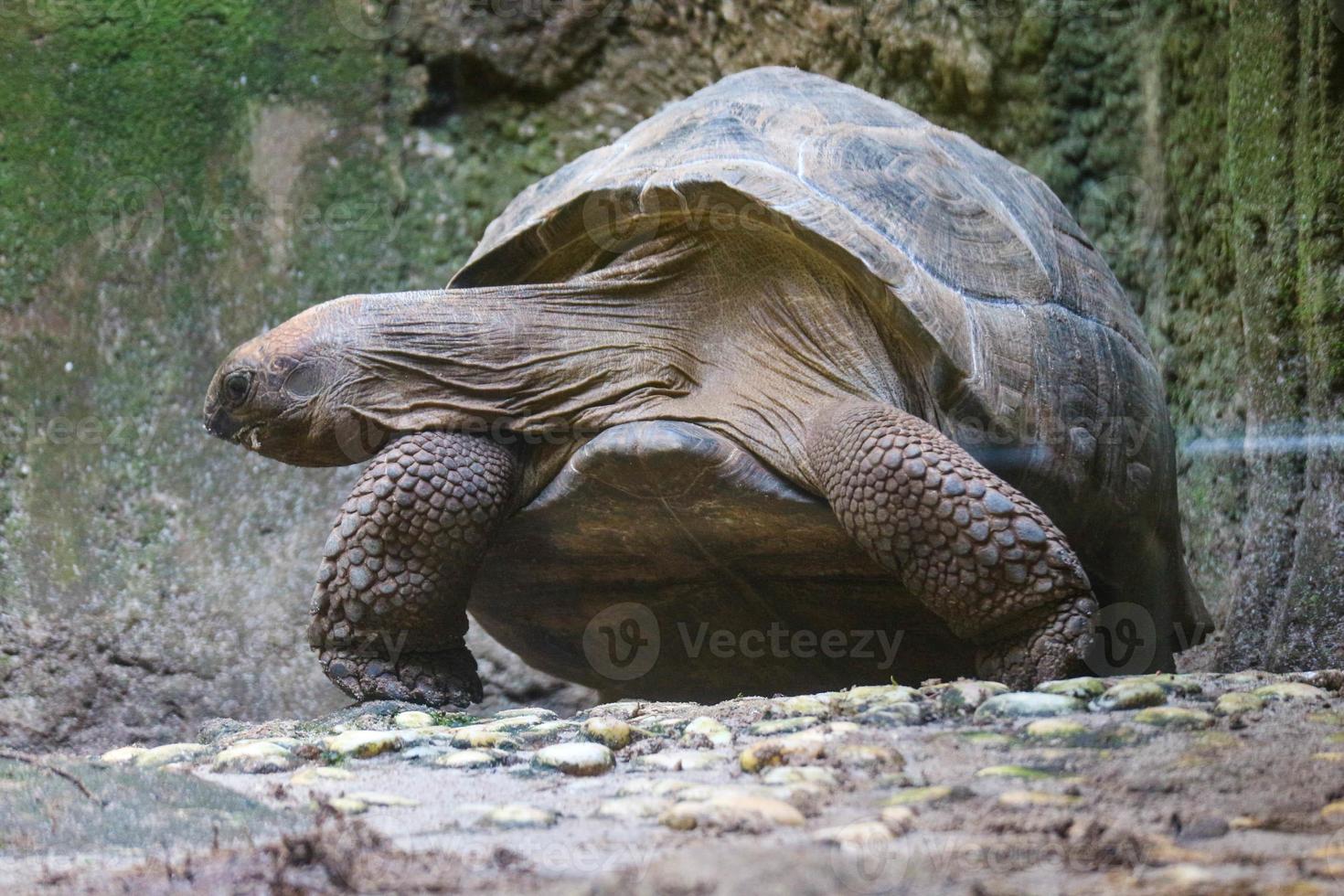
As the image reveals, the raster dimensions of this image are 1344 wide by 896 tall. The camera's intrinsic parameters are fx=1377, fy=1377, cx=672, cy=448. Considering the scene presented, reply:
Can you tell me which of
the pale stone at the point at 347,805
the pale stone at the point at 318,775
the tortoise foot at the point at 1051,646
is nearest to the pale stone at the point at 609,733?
the pale stone at the point at 318,775

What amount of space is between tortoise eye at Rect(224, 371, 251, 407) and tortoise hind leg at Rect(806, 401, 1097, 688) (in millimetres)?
1536

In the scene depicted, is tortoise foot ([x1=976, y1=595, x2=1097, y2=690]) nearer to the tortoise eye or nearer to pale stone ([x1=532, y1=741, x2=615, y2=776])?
pale stone ([x1=532, y1=741, x2=615, y2=776])

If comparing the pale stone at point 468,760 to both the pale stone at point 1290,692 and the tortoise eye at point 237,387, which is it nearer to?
the pale stone at point 1290,692

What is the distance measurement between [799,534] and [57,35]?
4.19 metres

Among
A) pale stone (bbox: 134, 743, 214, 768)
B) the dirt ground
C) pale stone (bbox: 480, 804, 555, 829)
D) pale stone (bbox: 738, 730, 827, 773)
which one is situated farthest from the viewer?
pale stone (bbox: 134, 743, 214, 768)

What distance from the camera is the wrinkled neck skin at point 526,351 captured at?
139 inches

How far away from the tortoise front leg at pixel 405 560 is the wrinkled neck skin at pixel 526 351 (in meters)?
0.13

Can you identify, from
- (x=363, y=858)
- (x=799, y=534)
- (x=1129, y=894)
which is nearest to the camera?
(x=1129, y=894)

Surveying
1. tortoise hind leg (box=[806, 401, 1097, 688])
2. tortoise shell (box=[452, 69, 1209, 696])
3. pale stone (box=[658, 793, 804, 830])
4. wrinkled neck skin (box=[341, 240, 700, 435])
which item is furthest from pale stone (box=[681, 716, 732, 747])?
wrinkled neck skin (box=[341, 240, 700, 435])

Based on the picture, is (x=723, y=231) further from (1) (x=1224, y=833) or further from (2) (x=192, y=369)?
(2) (x=192, y=369)

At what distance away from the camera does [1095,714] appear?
89.6 inches

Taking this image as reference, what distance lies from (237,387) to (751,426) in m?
1.33

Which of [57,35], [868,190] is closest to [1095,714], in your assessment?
[868,190]

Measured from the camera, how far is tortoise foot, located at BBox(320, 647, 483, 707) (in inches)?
134
